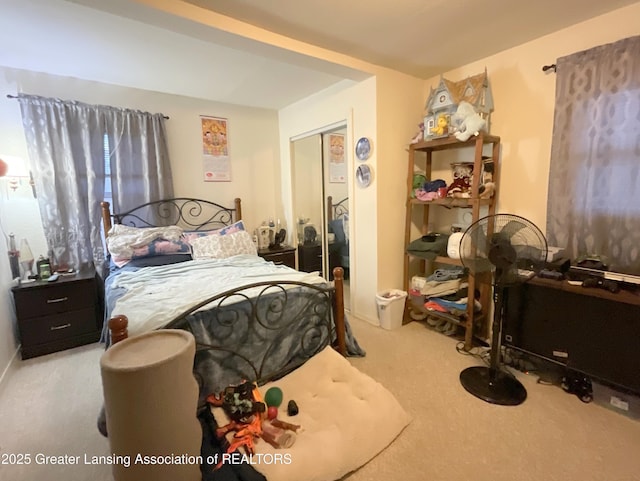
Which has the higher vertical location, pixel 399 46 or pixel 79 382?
pixel 399 46

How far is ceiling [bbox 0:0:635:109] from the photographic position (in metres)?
1.87

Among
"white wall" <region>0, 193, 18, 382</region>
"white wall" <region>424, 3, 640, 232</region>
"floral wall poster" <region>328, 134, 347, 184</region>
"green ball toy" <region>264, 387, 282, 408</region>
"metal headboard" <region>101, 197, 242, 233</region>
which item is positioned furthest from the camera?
"floral wall poster" <region>328, 134, 347, 184</region>

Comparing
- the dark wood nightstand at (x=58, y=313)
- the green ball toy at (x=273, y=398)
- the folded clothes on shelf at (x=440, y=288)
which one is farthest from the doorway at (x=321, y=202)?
the dark wood nightstand at (x=58, y=313)

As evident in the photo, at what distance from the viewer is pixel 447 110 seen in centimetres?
273

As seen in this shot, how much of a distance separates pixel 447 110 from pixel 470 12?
0.80m

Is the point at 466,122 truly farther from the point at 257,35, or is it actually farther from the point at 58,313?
the point at 58,313

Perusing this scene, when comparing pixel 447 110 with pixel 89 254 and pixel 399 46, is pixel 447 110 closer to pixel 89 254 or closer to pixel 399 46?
pixel 399 46

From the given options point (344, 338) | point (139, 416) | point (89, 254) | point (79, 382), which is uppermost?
point (89, 254)

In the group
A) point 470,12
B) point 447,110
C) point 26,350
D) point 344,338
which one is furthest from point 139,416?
point 447,110

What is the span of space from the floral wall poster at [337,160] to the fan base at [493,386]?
7.73 feet

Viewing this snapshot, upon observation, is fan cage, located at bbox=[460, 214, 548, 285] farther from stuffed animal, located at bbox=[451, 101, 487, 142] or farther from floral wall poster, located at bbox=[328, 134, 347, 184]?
floral wall poster, located at bbox=[328, 134, 347, 184]

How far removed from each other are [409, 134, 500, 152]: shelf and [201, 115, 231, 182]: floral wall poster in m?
2.16

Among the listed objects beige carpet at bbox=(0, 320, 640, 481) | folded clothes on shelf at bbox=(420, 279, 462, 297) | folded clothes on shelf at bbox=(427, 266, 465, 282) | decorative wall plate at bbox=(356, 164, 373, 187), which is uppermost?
decorative wall plate at bbox=(356, 164, 373, 187)

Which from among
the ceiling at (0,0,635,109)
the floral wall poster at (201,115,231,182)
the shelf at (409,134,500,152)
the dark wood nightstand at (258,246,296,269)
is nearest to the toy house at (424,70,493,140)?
the shelf at (409,134,500,152)
